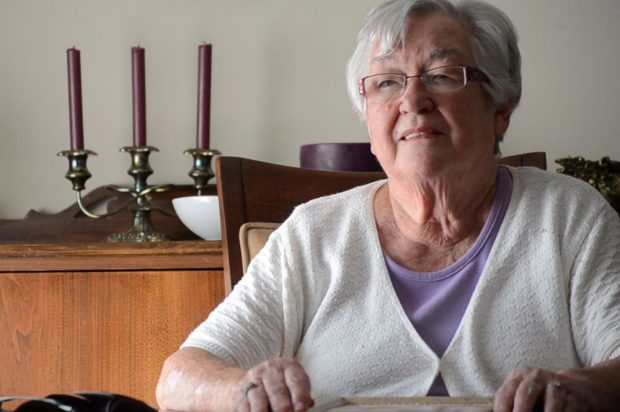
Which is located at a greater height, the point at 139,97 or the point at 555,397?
the point at 139,97

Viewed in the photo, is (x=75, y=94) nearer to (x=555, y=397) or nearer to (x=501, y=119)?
(x=501, y=119)

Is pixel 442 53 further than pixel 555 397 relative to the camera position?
Yes

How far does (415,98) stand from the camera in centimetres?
147

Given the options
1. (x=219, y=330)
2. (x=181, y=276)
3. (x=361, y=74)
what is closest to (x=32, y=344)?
(x=181, y=276)

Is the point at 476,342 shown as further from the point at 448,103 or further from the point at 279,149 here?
the point at 279,149

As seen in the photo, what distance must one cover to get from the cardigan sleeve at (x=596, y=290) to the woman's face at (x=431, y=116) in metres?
0.22

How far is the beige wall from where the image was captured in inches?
87.1

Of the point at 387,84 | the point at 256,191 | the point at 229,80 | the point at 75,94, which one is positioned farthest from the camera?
the point at 229,80

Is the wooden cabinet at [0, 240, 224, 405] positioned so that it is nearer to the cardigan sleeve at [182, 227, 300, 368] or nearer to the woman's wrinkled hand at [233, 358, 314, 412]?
the cardigan sleeve at [182, 227, 300, 368]

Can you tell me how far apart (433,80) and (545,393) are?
0.61 metres

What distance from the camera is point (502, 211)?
1.52 meters

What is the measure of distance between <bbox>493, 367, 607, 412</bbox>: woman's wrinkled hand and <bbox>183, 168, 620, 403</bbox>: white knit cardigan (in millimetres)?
232

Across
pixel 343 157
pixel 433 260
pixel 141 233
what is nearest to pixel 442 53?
pixel 433 260

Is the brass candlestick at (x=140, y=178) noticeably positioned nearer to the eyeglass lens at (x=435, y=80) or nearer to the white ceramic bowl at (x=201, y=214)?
the white ceramic bowl at (x=201, y=214)
